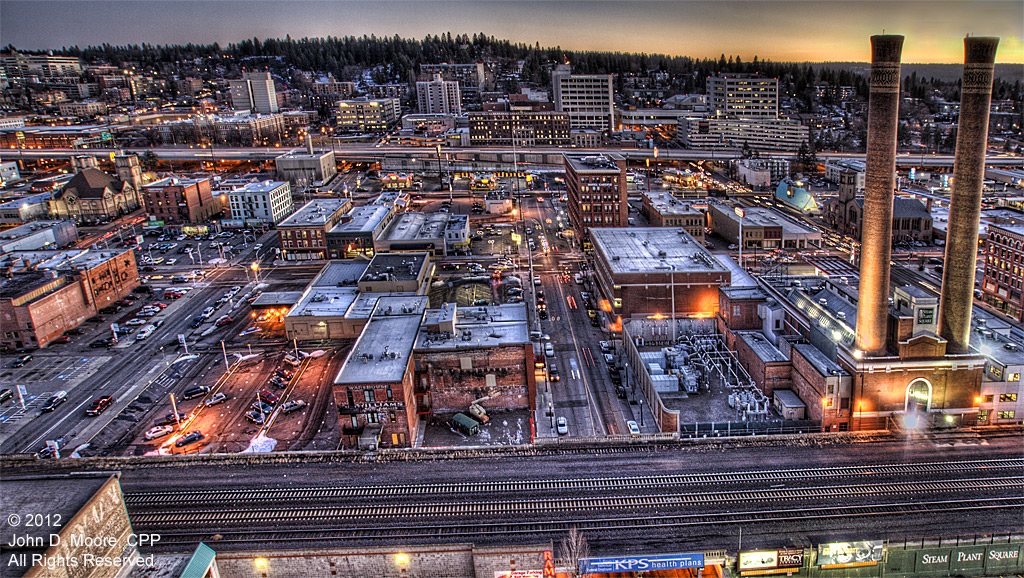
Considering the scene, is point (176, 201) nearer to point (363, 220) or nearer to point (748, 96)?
point (363, 220)

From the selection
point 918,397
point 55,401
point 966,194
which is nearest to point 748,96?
point 966,194

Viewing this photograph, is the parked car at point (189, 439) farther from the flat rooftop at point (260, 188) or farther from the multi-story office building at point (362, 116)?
the multi-story office building at point (362, 116)

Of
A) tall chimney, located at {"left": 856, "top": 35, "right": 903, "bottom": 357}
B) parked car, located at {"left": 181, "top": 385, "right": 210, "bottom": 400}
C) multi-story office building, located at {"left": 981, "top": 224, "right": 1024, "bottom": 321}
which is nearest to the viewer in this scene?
tall chimney, located at {"left": 856, "top": 35, "right": 903, "bottom": 357}

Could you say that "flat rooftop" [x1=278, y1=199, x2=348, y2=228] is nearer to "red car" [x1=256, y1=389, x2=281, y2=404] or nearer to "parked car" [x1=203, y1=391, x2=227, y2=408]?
"parked car" [x1=203, y1=391, x2=227, y2=408]

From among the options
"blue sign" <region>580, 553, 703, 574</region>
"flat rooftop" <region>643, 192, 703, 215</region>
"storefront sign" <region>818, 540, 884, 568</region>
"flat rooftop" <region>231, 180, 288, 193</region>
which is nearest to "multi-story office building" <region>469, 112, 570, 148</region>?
"flat rooftop" <region>643, 192, 703, 215</region>

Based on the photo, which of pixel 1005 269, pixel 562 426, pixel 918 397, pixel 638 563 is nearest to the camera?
pixel 638 563

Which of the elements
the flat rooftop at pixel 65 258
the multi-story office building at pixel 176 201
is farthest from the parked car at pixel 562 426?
the multi-story office building at pixel 176 201
